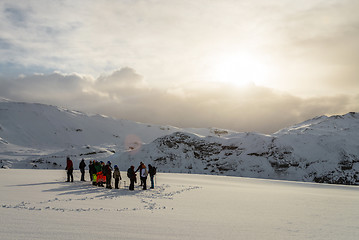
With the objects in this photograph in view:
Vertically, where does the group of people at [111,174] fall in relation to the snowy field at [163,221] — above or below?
above

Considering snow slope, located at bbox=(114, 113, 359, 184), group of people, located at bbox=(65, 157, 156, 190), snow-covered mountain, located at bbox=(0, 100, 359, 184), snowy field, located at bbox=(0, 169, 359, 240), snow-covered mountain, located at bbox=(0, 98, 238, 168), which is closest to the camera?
snowy field, located at bbox=(0, 169, 359, 240)

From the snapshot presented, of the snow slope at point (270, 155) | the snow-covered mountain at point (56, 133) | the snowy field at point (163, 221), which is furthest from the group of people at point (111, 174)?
the snow-covered mountain at point (56, 133)

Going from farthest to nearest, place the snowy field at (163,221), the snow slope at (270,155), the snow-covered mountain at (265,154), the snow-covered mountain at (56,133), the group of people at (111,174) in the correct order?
the snow-covered mountain at (56,133), the snow-covered mountain at (265,154), the snow slope at (270,155), the group of people at (111,174), the snowy field at (163,221)

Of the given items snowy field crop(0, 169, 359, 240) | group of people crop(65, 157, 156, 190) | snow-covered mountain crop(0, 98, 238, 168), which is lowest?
snowy field crop(0, 169, 359, 240)

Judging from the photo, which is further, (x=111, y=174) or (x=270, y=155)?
(x=270, y=155)

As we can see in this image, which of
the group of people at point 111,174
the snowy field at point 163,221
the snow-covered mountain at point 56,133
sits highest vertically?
the snow-covered mountain at point 56,133

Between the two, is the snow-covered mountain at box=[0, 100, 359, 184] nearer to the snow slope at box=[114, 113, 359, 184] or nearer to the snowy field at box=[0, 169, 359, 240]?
the snow slope at box=[114, 113, 359, 184]

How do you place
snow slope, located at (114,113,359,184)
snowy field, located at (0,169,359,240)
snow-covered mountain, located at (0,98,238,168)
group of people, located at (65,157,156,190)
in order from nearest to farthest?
snowy field, located at (0,169,359,240) < group of people, located at (65,157,156,190) < snow slope, located at (114,113,359,184) < snow-covered mountain, located at (0,98,238,168)

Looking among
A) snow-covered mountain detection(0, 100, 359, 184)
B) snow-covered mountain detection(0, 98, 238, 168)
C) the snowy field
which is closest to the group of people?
the snowy field

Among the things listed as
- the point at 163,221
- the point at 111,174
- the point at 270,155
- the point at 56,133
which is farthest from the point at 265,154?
the point at 56,133

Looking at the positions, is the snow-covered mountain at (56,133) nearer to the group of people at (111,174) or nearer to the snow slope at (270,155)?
the snow slope at (270,155)

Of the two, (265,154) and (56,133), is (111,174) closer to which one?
(265,154)

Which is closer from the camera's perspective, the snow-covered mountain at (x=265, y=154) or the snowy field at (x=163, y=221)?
the snowy field at (x=163, y=221)

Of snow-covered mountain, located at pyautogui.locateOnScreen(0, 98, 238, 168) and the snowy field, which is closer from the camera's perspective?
the snowy field
